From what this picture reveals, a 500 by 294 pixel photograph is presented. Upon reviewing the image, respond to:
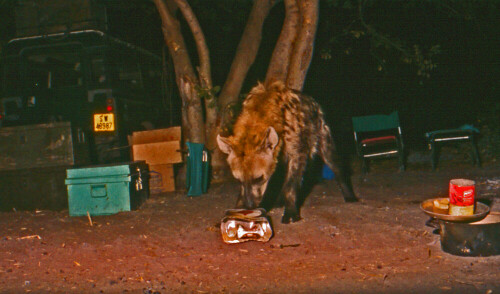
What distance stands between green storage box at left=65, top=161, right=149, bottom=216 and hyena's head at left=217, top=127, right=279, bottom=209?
1499mm

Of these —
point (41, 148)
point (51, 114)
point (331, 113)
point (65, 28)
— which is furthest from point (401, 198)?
point (331, 113)

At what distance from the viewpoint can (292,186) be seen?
192 inches

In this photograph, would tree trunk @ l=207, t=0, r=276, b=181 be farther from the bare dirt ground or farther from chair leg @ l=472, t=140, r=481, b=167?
chair leg @ l=472, t=140, r=481, b=167

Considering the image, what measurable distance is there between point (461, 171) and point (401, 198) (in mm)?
2375

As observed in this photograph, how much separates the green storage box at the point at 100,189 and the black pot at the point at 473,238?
3613 mm

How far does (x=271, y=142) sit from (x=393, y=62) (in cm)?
1040

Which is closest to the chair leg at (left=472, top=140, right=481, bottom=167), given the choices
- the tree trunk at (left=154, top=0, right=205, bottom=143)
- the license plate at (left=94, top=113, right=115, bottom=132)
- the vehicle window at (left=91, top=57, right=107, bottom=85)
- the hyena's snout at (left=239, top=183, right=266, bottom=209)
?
the tree trunk at (left=154, top=0, right=205, bottom=143)

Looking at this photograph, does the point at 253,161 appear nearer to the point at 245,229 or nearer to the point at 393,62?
the point at 245,229

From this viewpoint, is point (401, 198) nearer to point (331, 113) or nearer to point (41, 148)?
point (41, 148)

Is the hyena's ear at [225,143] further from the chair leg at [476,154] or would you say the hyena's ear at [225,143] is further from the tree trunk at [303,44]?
the chair leg at [476,154]

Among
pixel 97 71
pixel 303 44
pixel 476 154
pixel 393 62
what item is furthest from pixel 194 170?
pixel 393 62

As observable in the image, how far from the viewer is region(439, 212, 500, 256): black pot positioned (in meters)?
3.36

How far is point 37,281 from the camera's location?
353cm

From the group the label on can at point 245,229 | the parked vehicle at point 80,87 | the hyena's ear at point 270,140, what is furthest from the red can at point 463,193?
the parked vehicle at point 80,87
